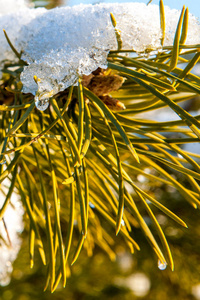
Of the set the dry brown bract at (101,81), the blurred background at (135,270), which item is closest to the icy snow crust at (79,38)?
the dry brown bract at (101,81)

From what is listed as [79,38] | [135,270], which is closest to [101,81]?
[79,38]

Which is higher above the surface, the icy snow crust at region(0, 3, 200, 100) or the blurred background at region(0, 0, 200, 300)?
the icy snow crust at region(0, 3, 200, 100)

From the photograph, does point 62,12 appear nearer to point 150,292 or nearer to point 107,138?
point 107,138

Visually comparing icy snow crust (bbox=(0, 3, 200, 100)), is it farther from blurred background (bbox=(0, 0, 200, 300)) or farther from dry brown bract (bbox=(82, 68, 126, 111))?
blurred background (bbox=(0, 0, 200, 300))

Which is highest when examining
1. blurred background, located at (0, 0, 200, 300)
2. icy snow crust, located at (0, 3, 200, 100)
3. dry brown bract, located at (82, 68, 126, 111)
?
icy snow crust, located at (0, 3, 200, 100)

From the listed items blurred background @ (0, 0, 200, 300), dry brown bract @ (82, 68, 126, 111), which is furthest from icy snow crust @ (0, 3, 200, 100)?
blurred background @ (0, 0, 200, 300)

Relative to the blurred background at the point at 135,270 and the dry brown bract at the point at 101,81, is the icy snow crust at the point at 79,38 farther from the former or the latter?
the blurred background at the point at 135,270

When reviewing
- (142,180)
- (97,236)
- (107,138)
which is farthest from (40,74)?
(142,180)

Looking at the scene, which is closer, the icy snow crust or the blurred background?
the icy snow crust
